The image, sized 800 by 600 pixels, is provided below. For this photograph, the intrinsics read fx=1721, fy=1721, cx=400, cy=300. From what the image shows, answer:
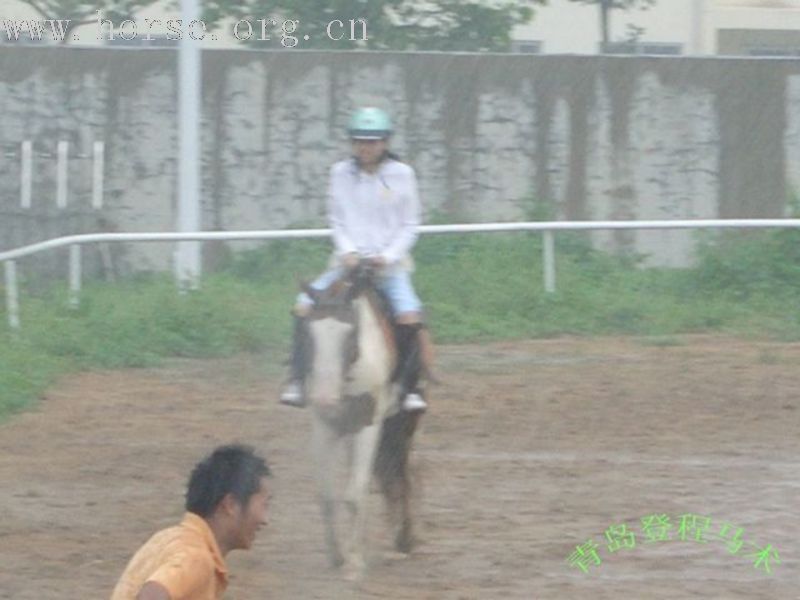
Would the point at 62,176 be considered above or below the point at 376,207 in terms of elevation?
above

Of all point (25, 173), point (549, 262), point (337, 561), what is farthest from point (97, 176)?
point (337, 561)

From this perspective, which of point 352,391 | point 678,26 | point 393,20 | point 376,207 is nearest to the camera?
point 352,391

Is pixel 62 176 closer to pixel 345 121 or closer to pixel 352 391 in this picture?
pixel 345 121

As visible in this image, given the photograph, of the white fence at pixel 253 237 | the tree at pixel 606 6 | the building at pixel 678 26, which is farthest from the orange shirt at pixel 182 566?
the building at pixel 678 26

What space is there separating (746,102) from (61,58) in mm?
7131

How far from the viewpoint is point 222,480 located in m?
5.05

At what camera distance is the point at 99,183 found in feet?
57.9

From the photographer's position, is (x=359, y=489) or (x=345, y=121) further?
(x=345, y=121)

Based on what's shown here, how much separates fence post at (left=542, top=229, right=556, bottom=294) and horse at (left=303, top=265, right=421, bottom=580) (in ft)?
21.5

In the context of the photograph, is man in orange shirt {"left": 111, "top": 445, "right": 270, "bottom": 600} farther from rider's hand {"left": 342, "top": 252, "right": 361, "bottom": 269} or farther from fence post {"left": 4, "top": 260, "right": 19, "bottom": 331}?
fence post {"left": 4, "top": 260, "right": 19, "bottom": 331}

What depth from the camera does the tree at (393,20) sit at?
65.6 ft

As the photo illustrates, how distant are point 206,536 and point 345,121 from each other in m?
13.1

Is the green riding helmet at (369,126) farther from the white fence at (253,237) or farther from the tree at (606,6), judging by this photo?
the tree at (606,6)

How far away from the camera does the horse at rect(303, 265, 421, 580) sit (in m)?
8.30
